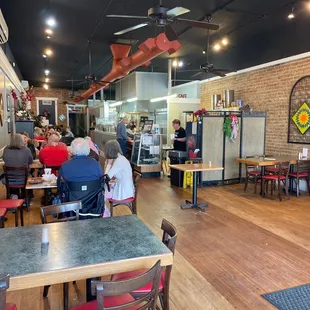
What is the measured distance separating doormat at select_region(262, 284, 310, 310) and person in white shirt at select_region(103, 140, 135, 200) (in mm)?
2169

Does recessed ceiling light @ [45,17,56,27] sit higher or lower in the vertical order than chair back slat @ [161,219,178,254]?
higher

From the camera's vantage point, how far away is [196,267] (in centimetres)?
335

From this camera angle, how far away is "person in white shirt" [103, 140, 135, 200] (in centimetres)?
412

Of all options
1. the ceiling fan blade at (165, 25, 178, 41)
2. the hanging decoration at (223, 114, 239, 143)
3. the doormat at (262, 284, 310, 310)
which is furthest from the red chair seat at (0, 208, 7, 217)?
the hanging decoration at (223, 114, 239, 143)

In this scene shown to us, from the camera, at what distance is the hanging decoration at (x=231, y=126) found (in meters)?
7.50

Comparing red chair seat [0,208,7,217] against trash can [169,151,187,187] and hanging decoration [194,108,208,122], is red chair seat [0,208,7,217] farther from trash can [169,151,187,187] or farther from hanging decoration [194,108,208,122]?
hanging decoration [194,108,208,122]

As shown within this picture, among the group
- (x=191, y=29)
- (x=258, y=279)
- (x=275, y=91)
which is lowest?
(x=258, y=279)

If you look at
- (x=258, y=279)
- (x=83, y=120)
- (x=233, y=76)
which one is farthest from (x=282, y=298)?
(x=83, y=120)

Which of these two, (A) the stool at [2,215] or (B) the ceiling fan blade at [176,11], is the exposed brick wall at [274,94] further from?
(A) the stool at [2,215]

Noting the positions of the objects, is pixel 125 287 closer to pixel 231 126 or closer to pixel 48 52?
pixel 231 126

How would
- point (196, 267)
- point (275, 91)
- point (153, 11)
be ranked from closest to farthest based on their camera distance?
point (196, 267)
point (153, 11)
point (275, 91)

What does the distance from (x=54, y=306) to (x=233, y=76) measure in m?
8.81

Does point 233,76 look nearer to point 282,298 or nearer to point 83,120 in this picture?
point 282,298

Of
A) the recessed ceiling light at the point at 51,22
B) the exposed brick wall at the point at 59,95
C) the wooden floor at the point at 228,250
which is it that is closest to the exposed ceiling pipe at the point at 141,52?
the recessed ceiling light at the point at 51,22
